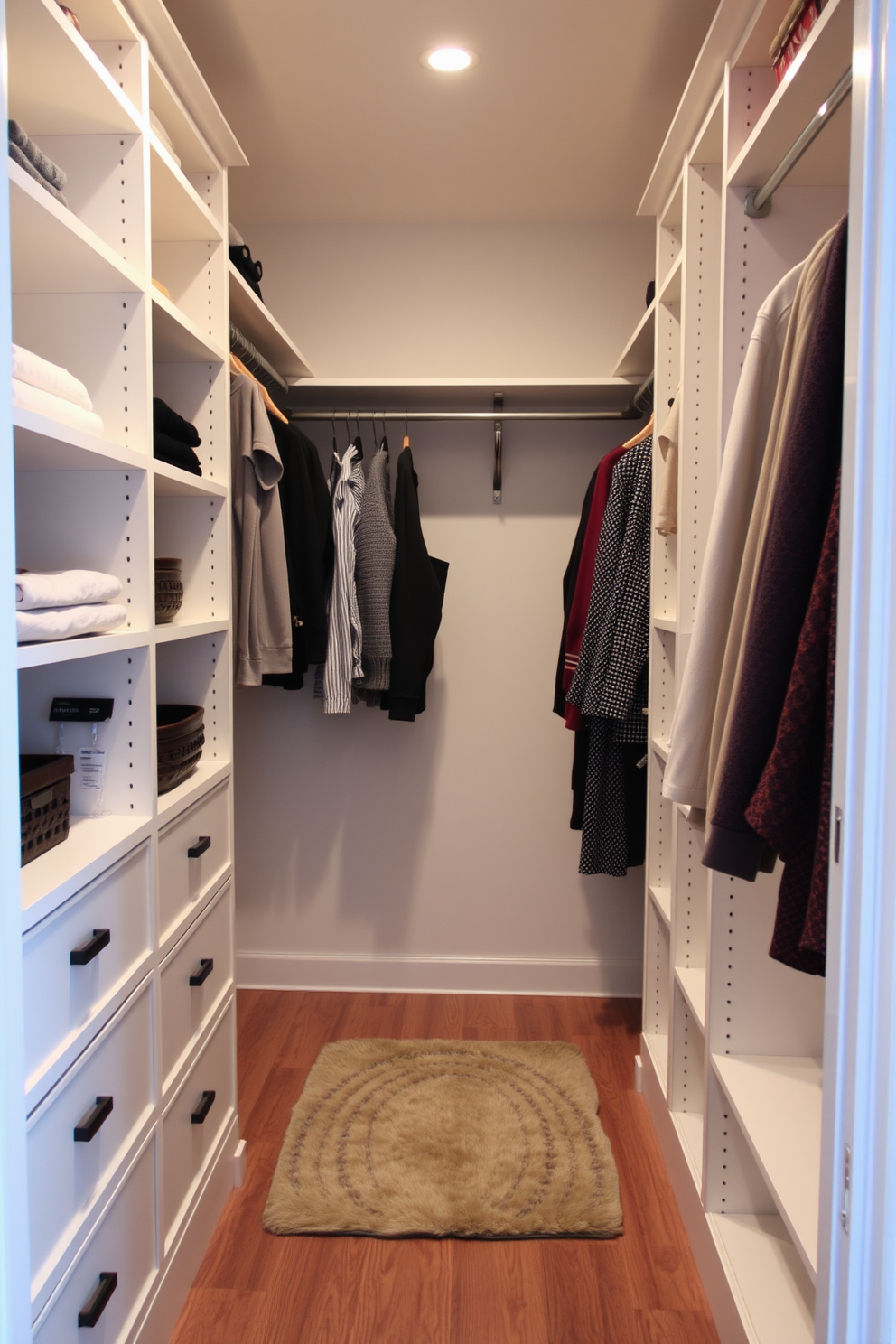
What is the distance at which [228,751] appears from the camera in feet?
6.69

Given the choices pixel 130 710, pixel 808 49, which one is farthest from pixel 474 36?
pixel 130 710

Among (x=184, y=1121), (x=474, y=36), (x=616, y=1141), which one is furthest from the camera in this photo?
(x=616, y=1141)

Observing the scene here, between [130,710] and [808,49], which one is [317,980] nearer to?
[130,710]

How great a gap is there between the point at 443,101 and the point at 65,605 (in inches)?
69.4

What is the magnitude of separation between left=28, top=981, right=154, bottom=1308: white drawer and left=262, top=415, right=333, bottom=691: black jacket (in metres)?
1.17

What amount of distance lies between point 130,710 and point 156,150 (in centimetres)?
96

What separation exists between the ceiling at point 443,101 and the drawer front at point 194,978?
192 centimetres

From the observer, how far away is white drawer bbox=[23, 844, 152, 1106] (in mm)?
1132

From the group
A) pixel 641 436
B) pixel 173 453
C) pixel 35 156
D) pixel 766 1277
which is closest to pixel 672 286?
pixel 641 436

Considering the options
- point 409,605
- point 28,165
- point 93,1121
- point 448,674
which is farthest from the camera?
point 448,674

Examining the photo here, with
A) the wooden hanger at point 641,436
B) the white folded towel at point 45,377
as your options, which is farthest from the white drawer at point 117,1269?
the wooden hanger at point 641,436

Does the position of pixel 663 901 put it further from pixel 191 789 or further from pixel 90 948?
pixel 90 948

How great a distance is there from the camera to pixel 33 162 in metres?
1.16

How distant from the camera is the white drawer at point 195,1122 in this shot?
163cm
